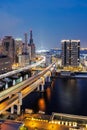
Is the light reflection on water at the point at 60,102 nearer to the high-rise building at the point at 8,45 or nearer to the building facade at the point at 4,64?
the building facade at the point at 4,64

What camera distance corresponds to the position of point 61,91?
39.2 feet

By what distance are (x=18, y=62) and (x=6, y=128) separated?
21.6 metres

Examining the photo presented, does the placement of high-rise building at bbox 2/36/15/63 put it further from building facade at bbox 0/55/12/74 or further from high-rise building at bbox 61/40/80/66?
building facade at bbox 0/55/12/74

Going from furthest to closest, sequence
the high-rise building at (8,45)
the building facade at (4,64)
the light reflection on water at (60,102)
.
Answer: the high-rise building at (8,45) → the building facade at (4,64) → the light reflection on water at (60,102)

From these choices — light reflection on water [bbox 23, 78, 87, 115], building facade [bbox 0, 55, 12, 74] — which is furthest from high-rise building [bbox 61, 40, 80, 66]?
light reflection on water [bbox 23, 78, 87, 115]

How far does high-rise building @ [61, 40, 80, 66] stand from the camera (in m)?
23.0

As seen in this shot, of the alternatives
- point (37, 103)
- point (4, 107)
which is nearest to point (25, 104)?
point (37, 103)

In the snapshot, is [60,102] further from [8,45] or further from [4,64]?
[8,45]

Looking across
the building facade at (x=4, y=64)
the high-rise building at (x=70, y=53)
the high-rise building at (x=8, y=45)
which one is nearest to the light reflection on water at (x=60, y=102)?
the building facade at (x=4, y=64)

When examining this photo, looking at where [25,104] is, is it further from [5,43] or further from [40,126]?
[5,43]

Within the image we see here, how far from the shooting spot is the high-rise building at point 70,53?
75.6 ft

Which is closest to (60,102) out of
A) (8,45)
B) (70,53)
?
(70,53)

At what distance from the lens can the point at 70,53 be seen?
76.9 feet

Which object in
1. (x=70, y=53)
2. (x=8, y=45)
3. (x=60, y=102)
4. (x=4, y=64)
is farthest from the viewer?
(x=8, y=45)
